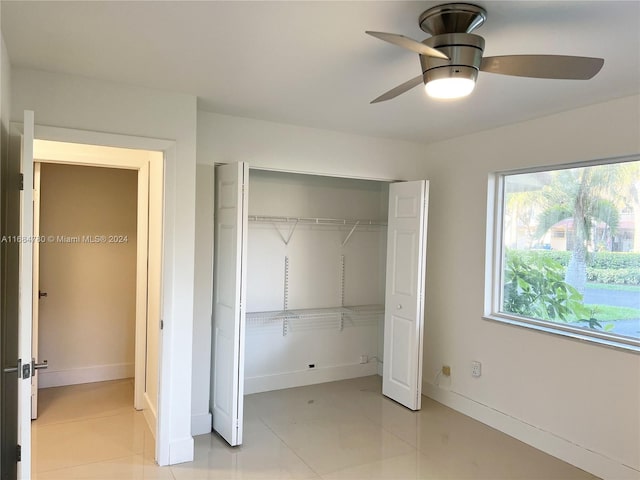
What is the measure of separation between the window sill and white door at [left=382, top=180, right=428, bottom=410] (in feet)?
2.13

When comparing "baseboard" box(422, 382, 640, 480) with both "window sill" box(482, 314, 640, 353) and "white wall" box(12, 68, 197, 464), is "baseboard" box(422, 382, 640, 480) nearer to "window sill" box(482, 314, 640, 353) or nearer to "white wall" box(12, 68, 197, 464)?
"window sill" box(482, 314, 640, 353)

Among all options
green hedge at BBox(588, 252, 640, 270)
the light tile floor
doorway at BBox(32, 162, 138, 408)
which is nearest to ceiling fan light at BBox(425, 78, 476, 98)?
green hedge at BBox(588, 252, 640, 270)

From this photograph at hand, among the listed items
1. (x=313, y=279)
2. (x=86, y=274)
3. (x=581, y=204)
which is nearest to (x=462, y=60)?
(x=581, y=204)

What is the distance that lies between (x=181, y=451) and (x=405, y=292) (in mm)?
2257

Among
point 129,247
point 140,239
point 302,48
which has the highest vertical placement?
point 302,48

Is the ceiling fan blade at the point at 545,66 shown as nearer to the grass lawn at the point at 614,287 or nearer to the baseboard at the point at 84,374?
the grass lawn at the point at 614,287

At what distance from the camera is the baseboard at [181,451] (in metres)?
3.13

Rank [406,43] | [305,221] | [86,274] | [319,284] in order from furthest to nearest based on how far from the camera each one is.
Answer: [319,284], [305,221], [86,274], [406,43]

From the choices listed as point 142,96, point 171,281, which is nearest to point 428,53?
point 142,96

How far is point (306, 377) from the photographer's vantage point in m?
4.84

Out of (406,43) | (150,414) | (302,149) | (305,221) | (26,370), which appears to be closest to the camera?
(406,43)

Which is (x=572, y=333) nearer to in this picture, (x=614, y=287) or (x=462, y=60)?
(x=614, y=287)

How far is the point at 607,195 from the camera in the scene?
319 cm

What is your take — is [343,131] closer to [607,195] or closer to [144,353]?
[607,195]
